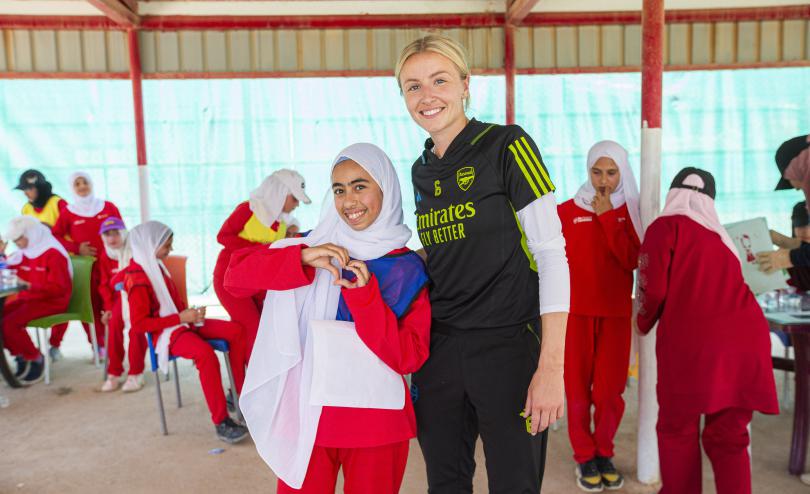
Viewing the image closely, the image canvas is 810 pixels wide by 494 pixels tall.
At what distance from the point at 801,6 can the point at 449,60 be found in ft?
23.8

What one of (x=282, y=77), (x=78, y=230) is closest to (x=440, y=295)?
(x=78, y=230)

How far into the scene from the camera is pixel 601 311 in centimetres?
285

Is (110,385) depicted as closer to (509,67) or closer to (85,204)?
(85,204)

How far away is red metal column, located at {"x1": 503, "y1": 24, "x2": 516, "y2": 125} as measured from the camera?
706 centimetres

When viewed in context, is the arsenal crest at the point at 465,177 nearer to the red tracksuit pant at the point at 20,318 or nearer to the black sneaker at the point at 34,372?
the red tracksuit pant at the point at 20,318

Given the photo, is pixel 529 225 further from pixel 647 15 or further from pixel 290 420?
pixel 647 15

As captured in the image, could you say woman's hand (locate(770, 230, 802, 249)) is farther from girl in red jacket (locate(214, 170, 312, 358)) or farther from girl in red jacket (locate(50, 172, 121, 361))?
girl in red jacket (locate(50, 172, 121, 361))

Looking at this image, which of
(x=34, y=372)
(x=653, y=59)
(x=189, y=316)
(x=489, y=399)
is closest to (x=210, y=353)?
(x=189, y=316)

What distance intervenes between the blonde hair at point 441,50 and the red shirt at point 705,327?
1.18m

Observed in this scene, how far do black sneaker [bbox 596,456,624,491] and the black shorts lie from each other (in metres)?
1.47

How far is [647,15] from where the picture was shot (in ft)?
9.73

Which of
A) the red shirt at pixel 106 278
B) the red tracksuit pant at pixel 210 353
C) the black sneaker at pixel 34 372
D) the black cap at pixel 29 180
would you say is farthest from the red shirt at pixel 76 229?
the red tracksuit pant at pixel 210 353

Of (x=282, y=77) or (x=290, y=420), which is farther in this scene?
(x=282, y=77)

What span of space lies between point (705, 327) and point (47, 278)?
4.35 m
